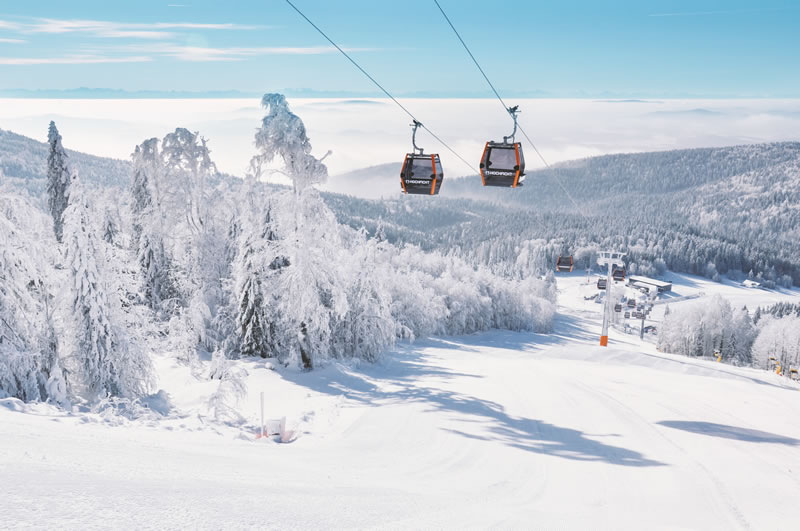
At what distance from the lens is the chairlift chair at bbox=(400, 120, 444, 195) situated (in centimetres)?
1362

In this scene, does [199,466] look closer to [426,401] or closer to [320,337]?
[426,401]

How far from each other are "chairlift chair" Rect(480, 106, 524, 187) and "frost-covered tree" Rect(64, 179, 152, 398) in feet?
42.6

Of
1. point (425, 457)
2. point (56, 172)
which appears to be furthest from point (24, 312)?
point (56, 172)

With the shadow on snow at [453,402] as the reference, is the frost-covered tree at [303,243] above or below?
above

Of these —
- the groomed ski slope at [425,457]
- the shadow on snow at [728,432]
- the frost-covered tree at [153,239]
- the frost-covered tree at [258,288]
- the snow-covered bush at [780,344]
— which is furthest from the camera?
the snow-covered bush at [780,344]

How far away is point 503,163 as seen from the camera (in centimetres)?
1291

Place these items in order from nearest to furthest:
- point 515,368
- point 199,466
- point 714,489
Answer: point 199,466 → point 714,489 → point 515,368

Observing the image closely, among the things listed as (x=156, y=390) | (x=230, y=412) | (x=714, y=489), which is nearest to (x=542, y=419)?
(x=714, y=489)

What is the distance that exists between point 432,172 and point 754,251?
244 m

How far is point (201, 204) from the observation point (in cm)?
2759

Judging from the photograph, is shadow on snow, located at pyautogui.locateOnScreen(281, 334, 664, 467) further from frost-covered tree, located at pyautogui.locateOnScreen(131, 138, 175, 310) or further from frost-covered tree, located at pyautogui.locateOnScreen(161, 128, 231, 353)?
frost-covered tree, located at pyautogui.locateOnScreen(131, 138, 175, 310)

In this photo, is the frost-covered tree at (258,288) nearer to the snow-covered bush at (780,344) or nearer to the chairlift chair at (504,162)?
the chairlift chair at (504,162)

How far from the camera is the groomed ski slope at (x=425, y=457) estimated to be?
5.12 metres

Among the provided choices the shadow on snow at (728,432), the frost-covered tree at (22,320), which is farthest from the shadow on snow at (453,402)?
the frost-covered tree at (22,320)
